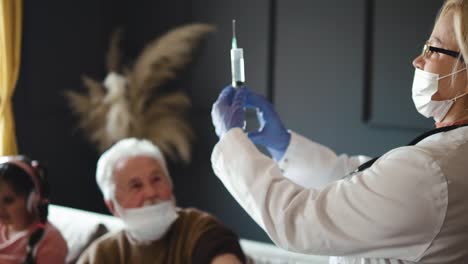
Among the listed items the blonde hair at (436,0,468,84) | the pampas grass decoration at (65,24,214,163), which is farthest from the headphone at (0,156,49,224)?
the blonde hair at (436,0,468,84)

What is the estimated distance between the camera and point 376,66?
2816mm

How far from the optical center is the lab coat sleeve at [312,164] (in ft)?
6.41

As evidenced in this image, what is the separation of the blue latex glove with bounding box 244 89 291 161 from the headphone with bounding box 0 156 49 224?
77cm

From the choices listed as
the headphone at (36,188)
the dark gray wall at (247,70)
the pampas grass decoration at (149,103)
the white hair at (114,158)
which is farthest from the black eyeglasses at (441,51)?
the pampas grass decoration at (149,103)

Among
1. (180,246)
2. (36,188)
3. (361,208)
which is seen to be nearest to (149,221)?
(180,246)

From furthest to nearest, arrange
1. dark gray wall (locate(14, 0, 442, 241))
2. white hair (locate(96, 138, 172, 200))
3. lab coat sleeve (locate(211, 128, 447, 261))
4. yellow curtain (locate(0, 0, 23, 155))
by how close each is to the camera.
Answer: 1. yellow curtain (locate(0, 0, 23, 155))
2. dark gray wall (locate(14, 0, 442, 241))
3. white hair (locate(96, 138, 172, 200))
4. lab coat sleeve (locate(211, 128, 447, 261))

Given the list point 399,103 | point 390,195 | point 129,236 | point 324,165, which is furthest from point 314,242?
point 399,103

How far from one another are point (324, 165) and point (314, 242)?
61cm

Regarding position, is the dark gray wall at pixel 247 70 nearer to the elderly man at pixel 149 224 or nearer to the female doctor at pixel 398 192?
the elderly man at pixel 149 224

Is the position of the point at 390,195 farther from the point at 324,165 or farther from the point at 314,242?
the point at 324,165

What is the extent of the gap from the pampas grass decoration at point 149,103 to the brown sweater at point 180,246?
1.27 m

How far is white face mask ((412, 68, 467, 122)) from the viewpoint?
1.47 m

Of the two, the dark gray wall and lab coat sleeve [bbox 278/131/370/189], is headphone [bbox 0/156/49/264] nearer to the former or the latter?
lab coat sleeve [bbox 278/131/370/189]

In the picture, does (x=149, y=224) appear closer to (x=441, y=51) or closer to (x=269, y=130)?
(x=269, y=130)
